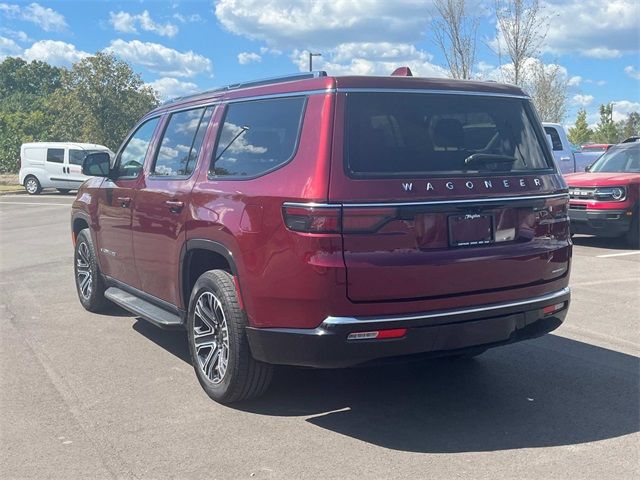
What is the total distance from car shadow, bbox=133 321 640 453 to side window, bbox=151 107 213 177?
1533 millimetres

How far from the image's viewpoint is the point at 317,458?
3748 mm

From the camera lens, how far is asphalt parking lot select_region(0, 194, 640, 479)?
3.67 m

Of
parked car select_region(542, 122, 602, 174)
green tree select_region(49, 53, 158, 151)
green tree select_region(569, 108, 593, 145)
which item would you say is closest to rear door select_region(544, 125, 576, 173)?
parked car select_region(542, 122, 602, 174)

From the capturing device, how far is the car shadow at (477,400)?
4.01m

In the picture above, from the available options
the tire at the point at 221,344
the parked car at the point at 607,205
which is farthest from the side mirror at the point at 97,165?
the parked car at the point at 607,205

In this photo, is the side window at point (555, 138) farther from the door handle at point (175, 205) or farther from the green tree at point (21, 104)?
the green tree at point (21, 104)

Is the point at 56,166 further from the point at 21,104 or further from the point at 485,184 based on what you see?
the point at 21,104

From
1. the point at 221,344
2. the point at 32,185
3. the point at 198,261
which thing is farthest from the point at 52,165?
the point at 221,344

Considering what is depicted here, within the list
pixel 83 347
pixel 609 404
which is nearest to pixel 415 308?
pixel 609 404

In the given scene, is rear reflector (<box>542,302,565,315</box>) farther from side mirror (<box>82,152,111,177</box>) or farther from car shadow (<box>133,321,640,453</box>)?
side mirror (<box>82,152,111,177</box>)

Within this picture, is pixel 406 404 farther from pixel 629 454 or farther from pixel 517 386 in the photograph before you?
pixel 629 454

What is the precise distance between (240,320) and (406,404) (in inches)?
48.2

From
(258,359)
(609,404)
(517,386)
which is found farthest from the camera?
(517,386)

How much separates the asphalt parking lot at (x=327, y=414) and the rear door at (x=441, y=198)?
2.77 ft
